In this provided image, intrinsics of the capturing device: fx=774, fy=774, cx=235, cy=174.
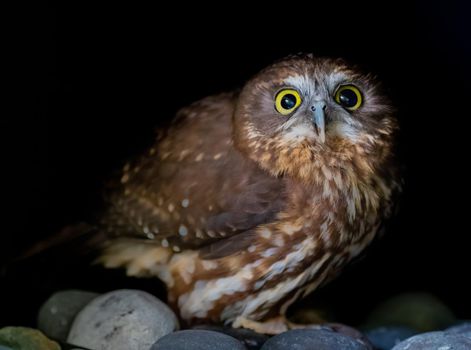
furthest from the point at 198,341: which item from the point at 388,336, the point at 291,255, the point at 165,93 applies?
the point at 165,93

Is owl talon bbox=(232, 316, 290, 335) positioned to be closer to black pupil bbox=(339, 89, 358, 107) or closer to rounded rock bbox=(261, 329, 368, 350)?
rounded rock bbox=(261, 329, 368, 350)

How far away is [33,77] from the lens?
3.51 m

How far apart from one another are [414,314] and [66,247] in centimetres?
157

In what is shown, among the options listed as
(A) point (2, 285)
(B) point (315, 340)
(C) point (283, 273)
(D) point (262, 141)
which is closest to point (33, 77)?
(A) point (2, 285)

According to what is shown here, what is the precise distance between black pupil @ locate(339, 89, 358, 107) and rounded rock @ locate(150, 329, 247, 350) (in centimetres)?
95

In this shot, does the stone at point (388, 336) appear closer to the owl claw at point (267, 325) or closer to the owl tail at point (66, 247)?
the owl claw at point (267, 325)

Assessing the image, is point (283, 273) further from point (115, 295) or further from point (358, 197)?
point (115, 295)

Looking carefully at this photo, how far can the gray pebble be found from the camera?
2834 millimetres

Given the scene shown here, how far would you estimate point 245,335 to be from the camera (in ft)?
9.63

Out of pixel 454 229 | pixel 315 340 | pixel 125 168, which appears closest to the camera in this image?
pixel 315 340

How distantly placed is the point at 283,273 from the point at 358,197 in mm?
406

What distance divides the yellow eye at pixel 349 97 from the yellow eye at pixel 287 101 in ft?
0.52

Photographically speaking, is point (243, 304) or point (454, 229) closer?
point (243, 304)

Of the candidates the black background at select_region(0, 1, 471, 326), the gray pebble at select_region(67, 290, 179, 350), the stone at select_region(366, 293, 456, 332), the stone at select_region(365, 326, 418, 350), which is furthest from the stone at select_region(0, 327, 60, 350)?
the stone at select_region(366, 293, 456, 332)
